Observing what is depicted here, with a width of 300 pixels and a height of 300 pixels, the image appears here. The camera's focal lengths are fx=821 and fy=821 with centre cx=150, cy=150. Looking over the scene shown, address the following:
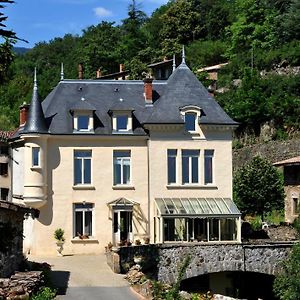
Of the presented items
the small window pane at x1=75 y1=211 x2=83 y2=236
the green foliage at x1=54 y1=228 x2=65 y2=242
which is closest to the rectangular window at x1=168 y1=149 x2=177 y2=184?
the small window pane at x1=75 y1=211 x2=83 y2=236

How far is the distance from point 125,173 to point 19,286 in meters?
14.9

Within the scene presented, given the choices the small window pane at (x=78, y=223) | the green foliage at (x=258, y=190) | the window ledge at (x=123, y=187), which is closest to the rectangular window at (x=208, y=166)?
the window ledge at (x=123, y=187)

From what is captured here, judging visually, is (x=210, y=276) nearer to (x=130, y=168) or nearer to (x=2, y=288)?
(x=130, y=168)

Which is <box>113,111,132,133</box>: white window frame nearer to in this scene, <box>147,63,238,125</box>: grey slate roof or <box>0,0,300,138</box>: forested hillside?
<box>147,63,238,125</box>: grey slate roof

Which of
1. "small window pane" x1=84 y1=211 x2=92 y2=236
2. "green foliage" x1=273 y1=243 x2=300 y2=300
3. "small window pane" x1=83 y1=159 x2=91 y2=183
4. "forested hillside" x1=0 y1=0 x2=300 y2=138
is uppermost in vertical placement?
"forested hillside" x1=0 y1=0 x2=300 y2=138

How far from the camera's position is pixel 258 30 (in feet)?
288

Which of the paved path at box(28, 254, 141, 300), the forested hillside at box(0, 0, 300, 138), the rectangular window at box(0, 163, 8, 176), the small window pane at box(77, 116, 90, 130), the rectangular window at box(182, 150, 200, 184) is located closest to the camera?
the paved path at box(28, 254, 141, 300)

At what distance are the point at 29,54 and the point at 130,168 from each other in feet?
318

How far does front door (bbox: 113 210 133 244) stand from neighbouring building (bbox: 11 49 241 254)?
48mm

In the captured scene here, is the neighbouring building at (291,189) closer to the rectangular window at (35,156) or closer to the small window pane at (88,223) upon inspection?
the small window pane at (88,223)

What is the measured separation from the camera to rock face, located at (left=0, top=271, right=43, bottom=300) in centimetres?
2528

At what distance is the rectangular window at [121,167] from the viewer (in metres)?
39.8

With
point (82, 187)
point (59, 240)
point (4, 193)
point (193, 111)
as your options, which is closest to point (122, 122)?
point (193, 111)

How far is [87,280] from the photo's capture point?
3081cm
